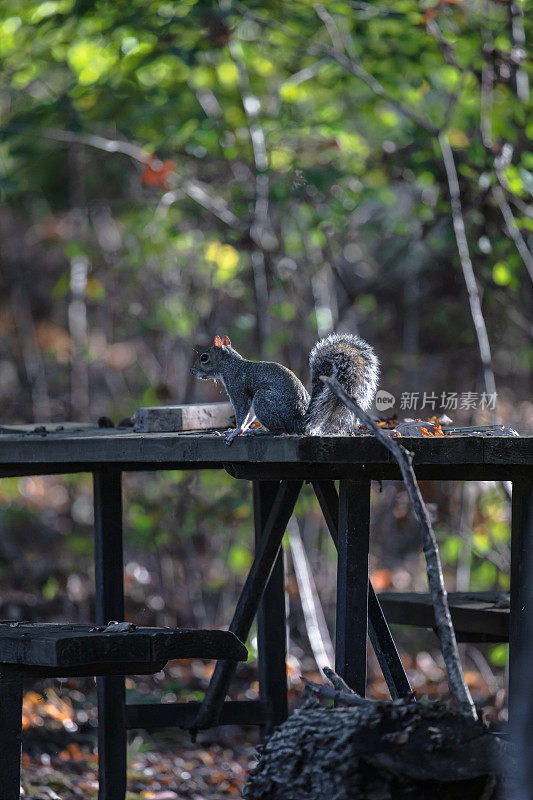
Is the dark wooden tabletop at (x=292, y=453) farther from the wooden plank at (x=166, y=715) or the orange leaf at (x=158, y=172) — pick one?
the orange leaf at (x=158, y=172)

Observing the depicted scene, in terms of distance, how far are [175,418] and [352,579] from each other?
0.96 meters

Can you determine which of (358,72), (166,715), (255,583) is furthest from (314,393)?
(358,72)

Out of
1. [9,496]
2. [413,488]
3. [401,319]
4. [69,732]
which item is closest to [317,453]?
[413,488]

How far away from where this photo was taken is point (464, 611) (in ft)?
14.1

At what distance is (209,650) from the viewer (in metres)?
3.14

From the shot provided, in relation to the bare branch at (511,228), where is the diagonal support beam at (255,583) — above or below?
below

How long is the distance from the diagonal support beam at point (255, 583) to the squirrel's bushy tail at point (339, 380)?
0.82m

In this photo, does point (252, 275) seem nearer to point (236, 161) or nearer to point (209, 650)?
point (236, 161)

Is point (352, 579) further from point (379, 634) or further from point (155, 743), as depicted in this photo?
point (155, 743)

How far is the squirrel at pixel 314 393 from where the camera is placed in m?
3.23

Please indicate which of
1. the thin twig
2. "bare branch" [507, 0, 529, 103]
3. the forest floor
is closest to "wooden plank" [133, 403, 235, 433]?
the thin twig

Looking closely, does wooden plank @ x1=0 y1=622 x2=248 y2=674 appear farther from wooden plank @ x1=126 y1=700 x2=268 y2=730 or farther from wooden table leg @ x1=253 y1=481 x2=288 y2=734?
wooden table leg @ x1=253 y1=481 x2=288 y2=734

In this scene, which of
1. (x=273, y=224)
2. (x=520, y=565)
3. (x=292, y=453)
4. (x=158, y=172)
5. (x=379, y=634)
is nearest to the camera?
(x=292, y=453)

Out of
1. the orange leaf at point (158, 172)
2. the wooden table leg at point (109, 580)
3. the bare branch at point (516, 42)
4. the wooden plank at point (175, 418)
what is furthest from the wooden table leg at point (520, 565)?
the orange leaf at point (158, 172)
